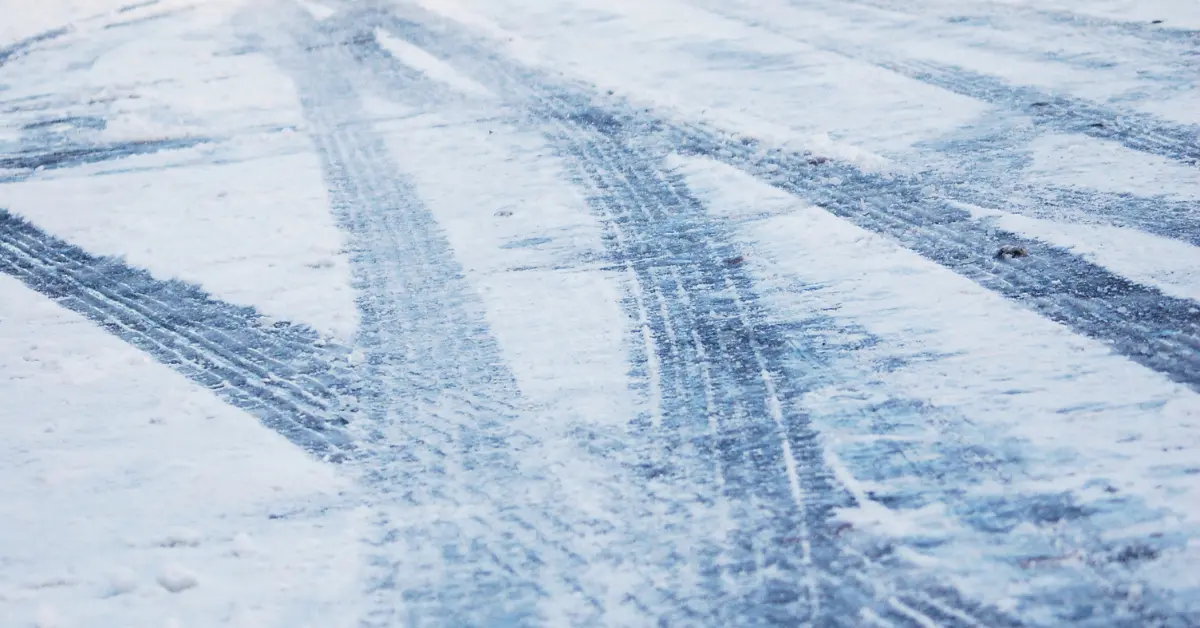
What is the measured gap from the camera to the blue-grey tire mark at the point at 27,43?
779 cm

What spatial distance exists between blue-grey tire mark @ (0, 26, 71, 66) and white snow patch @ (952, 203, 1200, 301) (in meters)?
7.72

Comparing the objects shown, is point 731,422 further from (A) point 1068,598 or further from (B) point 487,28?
(B) point 487,28

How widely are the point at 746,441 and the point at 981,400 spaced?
24.8 inches

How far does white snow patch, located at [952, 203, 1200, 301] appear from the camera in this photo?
9.72ft

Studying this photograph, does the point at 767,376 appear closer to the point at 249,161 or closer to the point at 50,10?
the point at 249,161

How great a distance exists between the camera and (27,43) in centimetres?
810

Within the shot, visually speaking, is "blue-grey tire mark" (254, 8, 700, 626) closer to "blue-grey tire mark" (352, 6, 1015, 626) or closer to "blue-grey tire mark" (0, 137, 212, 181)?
"blue-grey tire mark" (352, 6, 1015, 626)

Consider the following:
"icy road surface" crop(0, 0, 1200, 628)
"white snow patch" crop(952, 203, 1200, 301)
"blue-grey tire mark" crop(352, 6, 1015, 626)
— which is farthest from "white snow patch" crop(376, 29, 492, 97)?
"white snow patch" crop(952, 203, 1200, 301)

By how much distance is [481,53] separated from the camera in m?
6.50

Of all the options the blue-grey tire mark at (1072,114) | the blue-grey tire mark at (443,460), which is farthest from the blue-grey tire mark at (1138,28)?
the blue-grey tire mark at (443,460)

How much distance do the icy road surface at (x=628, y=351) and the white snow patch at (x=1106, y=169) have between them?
3cm

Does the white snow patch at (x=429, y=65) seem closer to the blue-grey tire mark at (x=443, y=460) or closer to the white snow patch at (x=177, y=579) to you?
the blue-grey tire mark at (x=443, y=460)

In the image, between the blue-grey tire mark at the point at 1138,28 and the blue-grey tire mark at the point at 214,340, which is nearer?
the blue-grey tire mark at the point at 214,340

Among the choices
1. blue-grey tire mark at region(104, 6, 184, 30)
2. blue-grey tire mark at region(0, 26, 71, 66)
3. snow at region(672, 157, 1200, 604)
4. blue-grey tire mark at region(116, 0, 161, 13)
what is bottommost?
snow at region(672, 157, 1200, 604)
